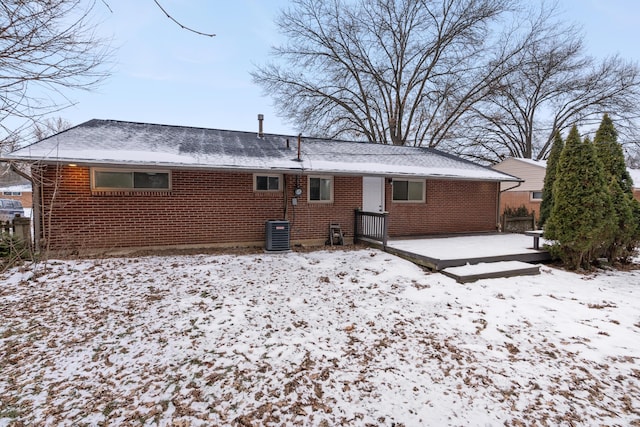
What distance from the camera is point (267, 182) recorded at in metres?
8.79

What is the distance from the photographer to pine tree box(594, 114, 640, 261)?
279 inches

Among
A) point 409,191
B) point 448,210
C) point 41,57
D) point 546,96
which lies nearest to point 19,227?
point 41,57

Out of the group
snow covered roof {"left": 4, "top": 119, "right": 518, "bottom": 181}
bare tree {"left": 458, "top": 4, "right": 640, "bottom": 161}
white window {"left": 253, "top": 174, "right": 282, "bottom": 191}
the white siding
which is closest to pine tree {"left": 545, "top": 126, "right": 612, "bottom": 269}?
snow covered roof {"left": 4, "top": 119, "right": 518, "bottom": 181}

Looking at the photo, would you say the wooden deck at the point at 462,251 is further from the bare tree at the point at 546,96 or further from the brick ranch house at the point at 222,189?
the bare tree at the point at 546,96

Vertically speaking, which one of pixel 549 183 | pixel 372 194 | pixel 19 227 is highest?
pixel 549 183

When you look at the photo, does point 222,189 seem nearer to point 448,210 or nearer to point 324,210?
point 324,210

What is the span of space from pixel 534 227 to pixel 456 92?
1043 centimetres

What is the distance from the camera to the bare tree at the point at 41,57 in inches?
116

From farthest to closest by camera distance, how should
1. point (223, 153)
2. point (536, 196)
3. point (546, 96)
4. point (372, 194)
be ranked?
point (546, 96) → point (536, 196) → point (372, 194) → point (223, 153)

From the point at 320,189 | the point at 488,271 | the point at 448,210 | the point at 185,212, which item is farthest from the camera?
the point at 448,210

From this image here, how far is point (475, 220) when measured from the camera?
11.3 metres

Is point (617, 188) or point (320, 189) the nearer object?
point (617, 188)

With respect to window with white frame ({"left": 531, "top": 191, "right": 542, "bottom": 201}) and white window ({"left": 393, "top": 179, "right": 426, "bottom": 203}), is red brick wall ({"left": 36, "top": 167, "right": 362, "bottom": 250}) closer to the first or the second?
white window ({"left": 393, "top": 179, "right": 426, "bottom": 203})

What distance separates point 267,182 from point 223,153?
147cm
